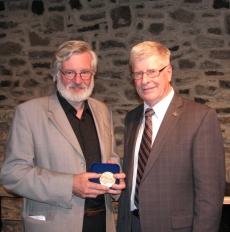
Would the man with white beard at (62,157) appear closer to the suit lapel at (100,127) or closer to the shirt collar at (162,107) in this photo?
the suit lapel at (100,127)

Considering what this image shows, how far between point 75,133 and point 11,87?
247cm

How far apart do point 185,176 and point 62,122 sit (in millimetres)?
798

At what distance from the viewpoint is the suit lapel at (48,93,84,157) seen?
77.5 inches

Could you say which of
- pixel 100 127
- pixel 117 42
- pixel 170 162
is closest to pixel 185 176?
pixel 170 162

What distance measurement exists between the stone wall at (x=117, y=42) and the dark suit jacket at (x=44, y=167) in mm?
2150

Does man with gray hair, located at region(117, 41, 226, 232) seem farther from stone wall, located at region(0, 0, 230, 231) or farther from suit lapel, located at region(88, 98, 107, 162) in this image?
stone wall, located at region(0, 0, 230, 231)

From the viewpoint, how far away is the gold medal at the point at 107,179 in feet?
6.13

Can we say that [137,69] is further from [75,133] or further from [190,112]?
[75,133]

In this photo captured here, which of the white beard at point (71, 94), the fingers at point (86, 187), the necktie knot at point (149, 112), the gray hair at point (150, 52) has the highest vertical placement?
the gray hair at point (150, 52)

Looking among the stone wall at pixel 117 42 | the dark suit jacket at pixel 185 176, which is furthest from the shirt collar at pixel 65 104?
the stone wall at pixel 117 42

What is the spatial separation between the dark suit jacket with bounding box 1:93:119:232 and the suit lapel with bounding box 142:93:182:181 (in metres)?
0.42

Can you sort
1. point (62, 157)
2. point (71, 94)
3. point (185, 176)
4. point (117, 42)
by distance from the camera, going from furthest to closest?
1. point (117, 42)
2. point (71, 94)
3. point (62, 157)
4. point (185, 176)

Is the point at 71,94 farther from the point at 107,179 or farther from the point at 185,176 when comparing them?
the point at 185,176

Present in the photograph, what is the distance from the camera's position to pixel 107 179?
6.15ft
